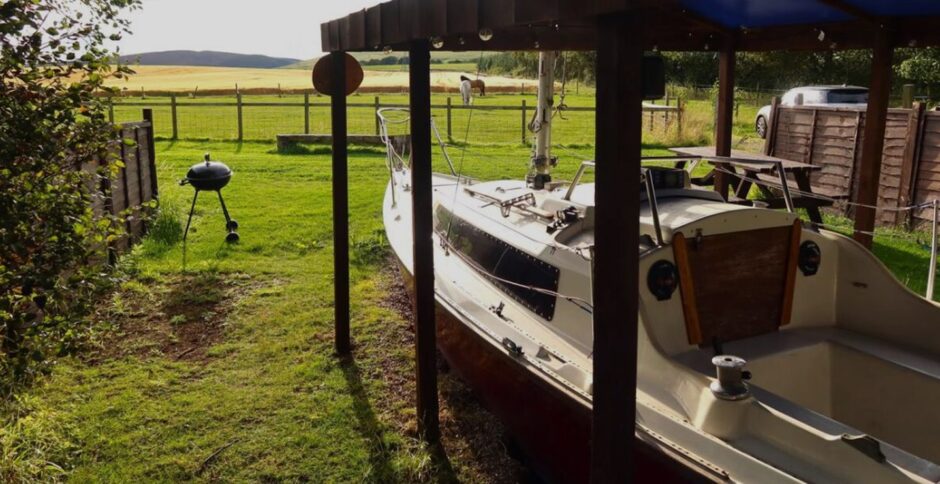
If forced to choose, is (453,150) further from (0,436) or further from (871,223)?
(0,436)

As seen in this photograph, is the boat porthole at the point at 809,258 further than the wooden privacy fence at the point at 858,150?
No

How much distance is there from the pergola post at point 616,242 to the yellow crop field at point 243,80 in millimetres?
36590

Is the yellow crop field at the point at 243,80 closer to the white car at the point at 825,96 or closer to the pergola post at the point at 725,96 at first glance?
the white car at the point at 825,96

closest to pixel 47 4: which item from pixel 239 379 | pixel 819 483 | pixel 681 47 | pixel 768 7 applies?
pixel 239 379

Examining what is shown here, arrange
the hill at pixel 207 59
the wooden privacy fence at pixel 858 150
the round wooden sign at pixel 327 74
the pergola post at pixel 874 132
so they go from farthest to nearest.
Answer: the hill at pixel 207 59 → the wooden privacy fence at pixel 858 150 → the round wooden sign at pixel 327 74 → the pergola post at pixel 874 132

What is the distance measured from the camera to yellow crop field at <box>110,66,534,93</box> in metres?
52.1

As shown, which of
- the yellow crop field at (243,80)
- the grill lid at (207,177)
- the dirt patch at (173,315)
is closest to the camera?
the dirt patch at (173,315)

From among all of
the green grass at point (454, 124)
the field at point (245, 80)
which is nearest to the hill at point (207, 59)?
the field at point (245, 80)

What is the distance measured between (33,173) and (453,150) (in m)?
16.1

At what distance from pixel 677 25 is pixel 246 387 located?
189 inches

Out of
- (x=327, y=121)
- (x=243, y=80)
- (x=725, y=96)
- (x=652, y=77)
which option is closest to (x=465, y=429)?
(x=652, y=77)

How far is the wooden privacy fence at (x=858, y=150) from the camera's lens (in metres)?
10.3

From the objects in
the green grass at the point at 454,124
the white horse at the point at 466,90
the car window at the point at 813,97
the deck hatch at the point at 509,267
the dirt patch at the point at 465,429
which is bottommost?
the dirt patch at the point at 465,429

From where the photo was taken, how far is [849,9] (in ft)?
18.4
